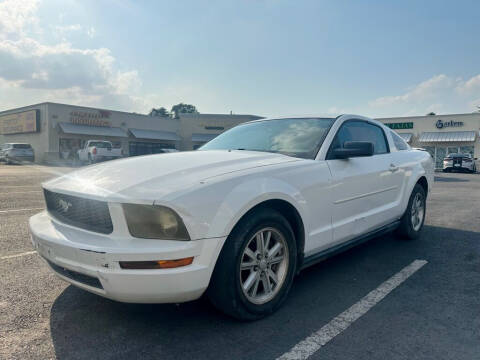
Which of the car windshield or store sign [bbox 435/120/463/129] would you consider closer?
the car windshield

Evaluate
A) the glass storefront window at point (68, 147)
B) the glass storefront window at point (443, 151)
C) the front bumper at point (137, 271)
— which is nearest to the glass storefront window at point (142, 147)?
the glass storefront window at point (68, 147)

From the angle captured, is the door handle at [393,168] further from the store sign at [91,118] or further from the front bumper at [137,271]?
the store sign at [91,118]

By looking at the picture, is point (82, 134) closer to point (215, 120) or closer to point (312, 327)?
point (215, 120)

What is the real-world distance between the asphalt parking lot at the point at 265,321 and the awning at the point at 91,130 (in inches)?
1261

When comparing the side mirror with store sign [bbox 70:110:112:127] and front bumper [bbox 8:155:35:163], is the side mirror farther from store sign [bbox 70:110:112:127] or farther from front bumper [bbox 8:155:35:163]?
store sign [bbox 70:110:112:127]

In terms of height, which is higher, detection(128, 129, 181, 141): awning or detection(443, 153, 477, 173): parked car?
detection(128, 129, 181, 141): awning

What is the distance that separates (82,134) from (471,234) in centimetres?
3445

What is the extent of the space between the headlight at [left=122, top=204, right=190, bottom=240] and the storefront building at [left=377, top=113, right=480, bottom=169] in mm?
36506

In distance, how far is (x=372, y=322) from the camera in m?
2.66

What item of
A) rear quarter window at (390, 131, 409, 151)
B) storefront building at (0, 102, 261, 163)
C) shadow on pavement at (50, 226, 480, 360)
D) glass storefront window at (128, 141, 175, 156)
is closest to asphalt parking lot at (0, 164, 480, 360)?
shadow on pavement at (50, 226, 480, 360)

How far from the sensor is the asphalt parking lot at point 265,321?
2.28 m

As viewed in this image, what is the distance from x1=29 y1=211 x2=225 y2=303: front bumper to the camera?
2160 mm

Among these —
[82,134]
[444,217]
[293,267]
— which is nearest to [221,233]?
[293,267]

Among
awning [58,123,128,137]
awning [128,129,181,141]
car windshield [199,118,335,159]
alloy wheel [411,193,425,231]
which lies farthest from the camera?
awning [128,129,181,141]
